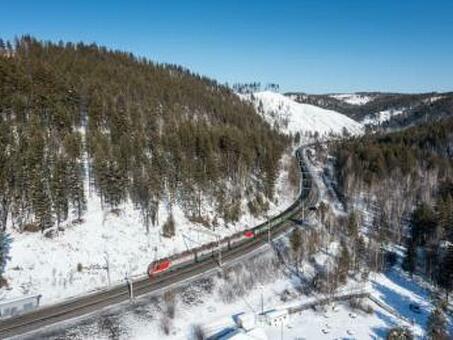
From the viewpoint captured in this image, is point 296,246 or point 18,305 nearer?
point 18,305

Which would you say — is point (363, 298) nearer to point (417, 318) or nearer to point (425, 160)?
point (417, 318)

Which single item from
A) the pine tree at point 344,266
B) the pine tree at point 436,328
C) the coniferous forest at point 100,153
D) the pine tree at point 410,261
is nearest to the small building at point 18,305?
the coniferous forest at point 100,153

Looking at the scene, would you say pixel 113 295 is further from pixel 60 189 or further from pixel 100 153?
pixel 100 153

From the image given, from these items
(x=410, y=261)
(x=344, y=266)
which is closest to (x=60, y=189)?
(x=344, y=266)

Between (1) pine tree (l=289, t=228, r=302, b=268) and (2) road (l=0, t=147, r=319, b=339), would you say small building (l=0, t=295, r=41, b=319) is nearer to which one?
(2) road (l=0, t=147, r=319, b=339)

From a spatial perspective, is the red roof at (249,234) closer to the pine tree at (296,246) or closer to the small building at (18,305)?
the pine tree at (296,246)

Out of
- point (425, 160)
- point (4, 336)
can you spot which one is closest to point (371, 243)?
point (4, 336)
